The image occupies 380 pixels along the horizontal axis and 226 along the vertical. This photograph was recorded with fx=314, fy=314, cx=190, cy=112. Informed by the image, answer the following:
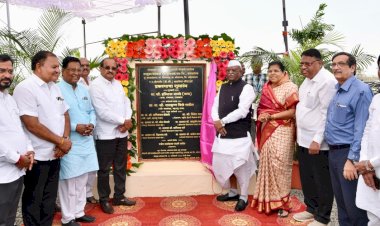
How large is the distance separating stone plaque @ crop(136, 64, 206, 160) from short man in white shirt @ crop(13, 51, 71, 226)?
189 cm

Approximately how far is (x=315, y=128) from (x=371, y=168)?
1.28 metres

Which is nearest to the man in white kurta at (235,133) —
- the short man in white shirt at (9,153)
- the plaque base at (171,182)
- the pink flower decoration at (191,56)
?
the plaque base at (171,182)

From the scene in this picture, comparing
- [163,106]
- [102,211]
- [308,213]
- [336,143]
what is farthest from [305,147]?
[102,211]

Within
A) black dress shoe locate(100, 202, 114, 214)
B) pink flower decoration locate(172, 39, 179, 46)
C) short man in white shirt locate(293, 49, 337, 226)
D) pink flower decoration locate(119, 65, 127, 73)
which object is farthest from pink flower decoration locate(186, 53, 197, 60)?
black dress shoe locate(100, 202, 114, 214)

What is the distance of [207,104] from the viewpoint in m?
4.92

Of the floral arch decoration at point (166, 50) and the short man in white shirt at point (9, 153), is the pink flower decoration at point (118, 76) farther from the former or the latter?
the short man in white shirt at point (9, 153)

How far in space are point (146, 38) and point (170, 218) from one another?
106 inches

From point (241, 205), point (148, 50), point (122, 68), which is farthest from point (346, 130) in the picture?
point (122, 68)

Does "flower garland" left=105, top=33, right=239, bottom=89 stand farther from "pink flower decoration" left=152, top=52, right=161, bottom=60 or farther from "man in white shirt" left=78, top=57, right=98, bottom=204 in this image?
"man in white shirt" left=78, top=57, right=98, bottom=204

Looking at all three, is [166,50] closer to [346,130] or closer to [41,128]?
[41,128]

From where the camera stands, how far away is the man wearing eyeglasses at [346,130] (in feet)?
9.02

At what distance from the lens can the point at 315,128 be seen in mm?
3582

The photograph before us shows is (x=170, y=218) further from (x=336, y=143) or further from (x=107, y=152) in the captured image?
(x=336, y=143)

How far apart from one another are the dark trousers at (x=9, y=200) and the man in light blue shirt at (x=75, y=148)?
83 cm
